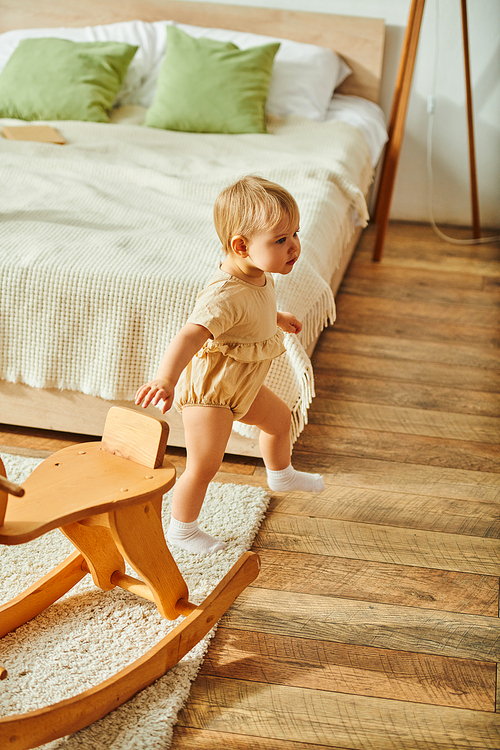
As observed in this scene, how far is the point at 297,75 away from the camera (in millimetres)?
2701

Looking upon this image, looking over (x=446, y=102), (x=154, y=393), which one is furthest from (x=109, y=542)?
(x=446, y=102)

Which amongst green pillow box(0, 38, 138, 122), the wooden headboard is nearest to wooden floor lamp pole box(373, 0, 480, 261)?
the wooden headboard

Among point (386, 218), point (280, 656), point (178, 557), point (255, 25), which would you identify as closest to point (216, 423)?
point (178, 557)

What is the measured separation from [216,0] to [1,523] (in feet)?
9.81

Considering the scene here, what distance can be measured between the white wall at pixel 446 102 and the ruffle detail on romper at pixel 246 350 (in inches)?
96.9

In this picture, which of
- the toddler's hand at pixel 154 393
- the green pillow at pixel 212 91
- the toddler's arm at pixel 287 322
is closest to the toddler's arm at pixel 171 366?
the toddler's hand at pixel 154 393

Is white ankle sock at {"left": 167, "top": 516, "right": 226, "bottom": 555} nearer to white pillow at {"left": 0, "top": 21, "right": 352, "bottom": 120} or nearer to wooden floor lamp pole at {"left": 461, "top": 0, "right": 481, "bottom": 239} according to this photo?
white pillow at {"left": 0, "top": 21, "right": 352, "bottom": 120}

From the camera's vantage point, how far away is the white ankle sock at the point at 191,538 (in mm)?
1189

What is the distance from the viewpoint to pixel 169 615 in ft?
3.35

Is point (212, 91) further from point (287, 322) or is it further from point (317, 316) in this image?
point (287, 322)

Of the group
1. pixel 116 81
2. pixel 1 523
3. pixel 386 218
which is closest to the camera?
pixel 1 523

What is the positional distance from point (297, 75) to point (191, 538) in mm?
2136

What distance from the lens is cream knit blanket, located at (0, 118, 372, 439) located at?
1416mm

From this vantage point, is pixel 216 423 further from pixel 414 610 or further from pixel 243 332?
pixel 414 610
